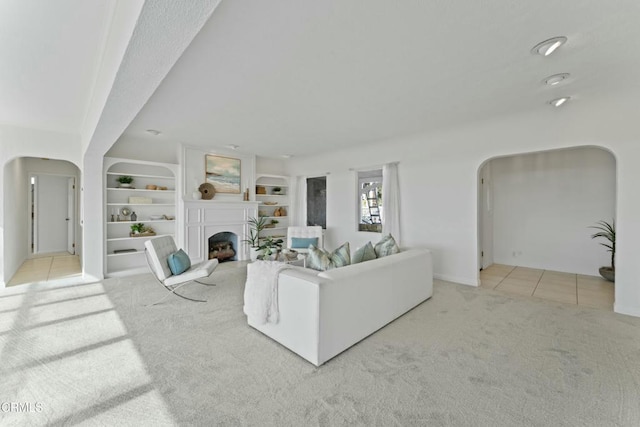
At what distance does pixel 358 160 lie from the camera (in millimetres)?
6066

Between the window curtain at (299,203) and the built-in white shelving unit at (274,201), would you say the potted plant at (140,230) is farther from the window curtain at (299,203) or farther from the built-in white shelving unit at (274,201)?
the window curtain at (299,203)

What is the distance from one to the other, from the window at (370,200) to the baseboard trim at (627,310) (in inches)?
138

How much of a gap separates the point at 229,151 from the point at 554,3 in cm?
585

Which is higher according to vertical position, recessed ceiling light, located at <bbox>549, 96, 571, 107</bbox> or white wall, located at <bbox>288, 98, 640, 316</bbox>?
recessed ceiling light, located at <bbox>549, 96, 571, 107</bbox>

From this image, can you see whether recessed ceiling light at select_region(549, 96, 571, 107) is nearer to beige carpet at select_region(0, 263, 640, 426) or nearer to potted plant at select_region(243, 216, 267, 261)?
beige carpet at select_region(0, 263, 640, 426)

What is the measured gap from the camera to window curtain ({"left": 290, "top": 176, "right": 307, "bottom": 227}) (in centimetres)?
745

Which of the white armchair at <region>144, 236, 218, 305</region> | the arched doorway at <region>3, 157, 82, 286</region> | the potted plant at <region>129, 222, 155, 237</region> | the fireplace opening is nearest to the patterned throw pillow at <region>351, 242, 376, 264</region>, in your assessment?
the white armchair at <region>144, 236, 218, 305</region>

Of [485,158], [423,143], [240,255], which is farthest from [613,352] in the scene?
[240,255]

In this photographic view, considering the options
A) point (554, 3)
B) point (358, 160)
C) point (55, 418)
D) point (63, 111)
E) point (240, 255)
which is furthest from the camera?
point (240, 255)

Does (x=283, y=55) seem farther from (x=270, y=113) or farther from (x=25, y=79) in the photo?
(x=25, y=79)

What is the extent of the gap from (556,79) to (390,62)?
5.85 feet

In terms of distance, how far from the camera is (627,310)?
128 inches

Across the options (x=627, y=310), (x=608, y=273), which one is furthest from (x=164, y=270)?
(x=608, y=273)

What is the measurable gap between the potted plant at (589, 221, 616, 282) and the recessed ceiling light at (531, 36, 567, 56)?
3.69 meters
